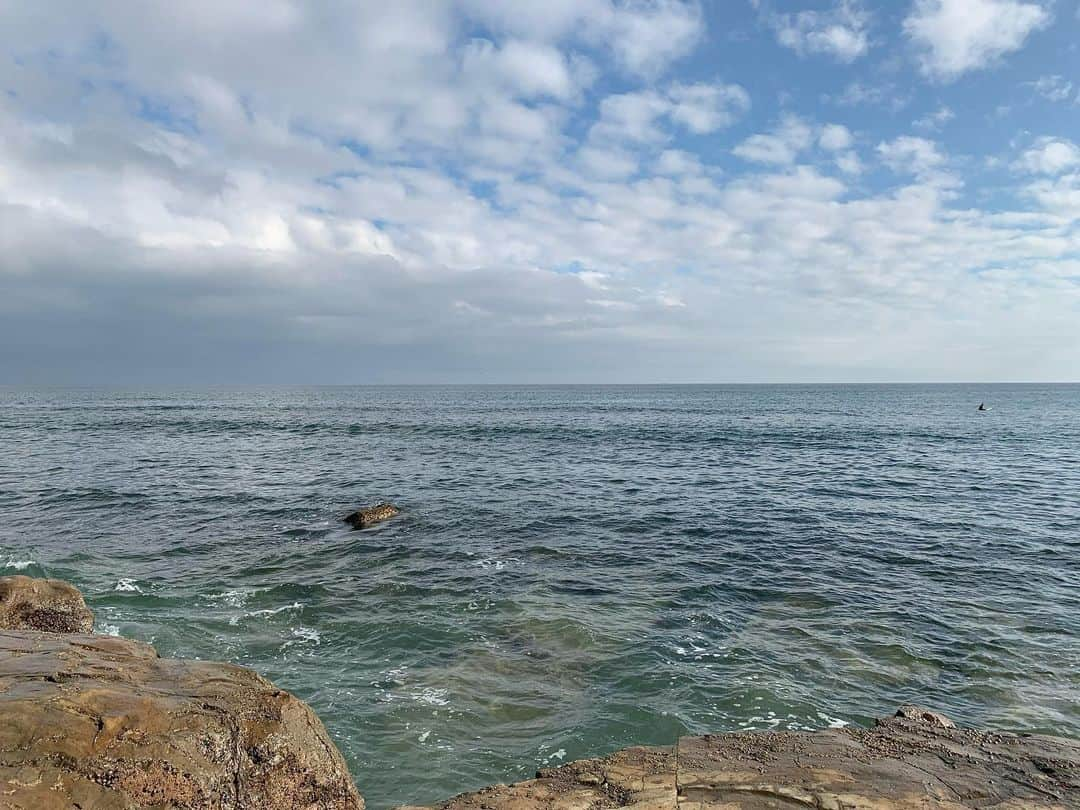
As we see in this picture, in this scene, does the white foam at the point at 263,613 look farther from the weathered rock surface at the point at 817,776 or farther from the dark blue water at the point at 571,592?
the weathered rock surface at the point at 817,776

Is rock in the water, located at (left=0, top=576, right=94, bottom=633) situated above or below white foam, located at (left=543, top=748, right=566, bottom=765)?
above

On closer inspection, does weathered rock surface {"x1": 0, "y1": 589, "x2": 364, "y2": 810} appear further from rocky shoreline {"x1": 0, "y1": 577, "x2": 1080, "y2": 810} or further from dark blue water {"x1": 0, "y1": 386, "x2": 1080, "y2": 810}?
dark blue water {"x1": 0, "y1": 386, "x2": 1080, "y2": 810}

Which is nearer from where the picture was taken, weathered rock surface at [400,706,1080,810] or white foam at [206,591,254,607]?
weathered rock surface at [400,706,1080,810]

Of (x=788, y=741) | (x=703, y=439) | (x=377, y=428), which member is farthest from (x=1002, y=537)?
(x=377, y=428)

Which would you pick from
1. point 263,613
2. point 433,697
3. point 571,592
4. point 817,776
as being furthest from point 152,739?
point 571,592

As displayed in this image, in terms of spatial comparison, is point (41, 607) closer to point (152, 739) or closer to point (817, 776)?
point (152, 739)

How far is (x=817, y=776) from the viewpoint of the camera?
21.0 feet

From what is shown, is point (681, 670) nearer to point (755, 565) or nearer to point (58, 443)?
point (755, 565)

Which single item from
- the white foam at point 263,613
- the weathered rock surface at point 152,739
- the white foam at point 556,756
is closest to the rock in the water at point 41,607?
the white foam at point 263,613

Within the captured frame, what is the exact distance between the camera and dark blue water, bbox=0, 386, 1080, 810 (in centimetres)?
1005

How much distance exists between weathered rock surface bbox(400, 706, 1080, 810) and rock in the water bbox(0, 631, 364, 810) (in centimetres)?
177

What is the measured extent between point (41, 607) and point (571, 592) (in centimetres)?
1163

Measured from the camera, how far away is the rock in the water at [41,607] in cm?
1051

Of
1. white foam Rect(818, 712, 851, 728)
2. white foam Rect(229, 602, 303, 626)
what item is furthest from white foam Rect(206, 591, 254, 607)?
white foam Rect(818, 712, 851, 728)
